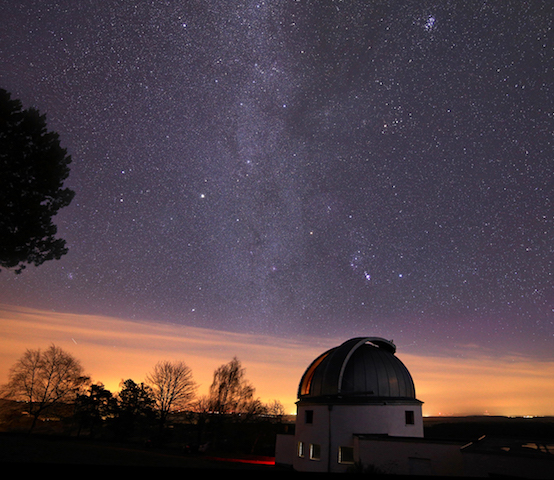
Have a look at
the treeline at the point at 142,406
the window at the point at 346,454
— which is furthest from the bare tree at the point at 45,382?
the window at the point at 346,454

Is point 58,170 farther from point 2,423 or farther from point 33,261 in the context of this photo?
point 2,423

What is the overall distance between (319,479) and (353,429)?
21.8 m

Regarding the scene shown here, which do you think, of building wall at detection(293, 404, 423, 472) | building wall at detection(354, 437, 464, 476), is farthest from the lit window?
building wall at detection(354, 437, 464, 476)

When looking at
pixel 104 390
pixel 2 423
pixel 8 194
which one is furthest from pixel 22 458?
pixel 2 423

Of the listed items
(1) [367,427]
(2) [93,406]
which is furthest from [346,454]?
(2) [93,406]

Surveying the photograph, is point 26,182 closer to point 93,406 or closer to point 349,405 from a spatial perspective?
point 349,405

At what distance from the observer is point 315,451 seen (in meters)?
21.7

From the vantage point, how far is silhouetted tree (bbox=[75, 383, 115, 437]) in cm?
4122

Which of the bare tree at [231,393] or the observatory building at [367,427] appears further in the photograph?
the bare tree at [231,393]

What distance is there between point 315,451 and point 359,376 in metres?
5.70

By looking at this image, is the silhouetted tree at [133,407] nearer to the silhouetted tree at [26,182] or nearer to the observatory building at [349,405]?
the observatory building at [349,405]

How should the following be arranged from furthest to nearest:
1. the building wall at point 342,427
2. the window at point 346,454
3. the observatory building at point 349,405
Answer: the observatory building at point 349,405 < the building wall at point 342,427 < the window at point 346,454

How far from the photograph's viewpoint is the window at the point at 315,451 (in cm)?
2145

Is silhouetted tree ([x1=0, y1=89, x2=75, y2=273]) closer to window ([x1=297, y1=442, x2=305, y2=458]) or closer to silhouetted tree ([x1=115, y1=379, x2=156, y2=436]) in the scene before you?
window ([x1=297, y1=442, x2=305, y2=458])
